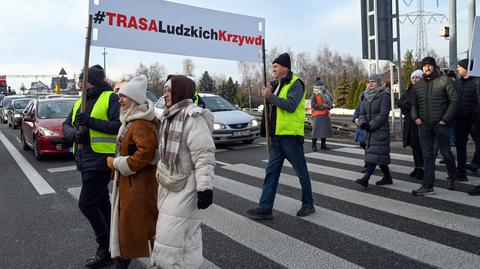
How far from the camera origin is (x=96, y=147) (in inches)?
157

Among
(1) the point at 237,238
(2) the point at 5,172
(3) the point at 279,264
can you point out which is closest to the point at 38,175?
(2) the point at 5,172

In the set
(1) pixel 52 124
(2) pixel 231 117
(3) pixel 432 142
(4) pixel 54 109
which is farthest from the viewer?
(2) pixel 231 117

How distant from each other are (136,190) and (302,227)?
2.37 meters

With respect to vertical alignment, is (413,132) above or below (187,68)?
below

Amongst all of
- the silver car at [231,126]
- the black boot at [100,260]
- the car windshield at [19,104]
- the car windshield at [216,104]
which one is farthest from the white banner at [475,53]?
the car windshield at [19,104]

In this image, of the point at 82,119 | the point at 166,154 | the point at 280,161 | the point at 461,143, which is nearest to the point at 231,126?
the point at 461,143

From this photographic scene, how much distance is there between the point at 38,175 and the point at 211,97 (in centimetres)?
632

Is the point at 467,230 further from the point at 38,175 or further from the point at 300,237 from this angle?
the point at 38,175

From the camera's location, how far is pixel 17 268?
404 cm

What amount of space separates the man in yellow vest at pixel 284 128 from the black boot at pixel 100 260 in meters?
1.93

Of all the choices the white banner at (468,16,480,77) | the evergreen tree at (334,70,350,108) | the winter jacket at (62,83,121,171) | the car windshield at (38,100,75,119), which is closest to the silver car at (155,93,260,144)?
the car windshield at (38,100,75,119)

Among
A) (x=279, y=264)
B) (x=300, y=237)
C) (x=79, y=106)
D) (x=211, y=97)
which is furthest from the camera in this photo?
(x=211, y=97)

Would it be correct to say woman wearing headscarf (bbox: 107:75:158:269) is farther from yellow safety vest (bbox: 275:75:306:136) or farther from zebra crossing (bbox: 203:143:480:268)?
yellow safety vest (bbox: 275:75:306:136)

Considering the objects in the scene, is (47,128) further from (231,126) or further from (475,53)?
(475,53)
